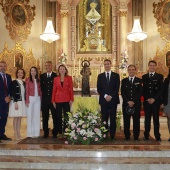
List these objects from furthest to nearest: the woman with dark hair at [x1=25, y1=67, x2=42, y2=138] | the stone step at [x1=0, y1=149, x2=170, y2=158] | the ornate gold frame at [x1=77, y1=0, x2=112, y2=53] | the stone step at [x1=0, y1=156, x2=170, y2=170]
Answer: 1. the ornate gold frame at [x1=77, y1=0, x2=112, y2=53]
2. the woman with dark hair at [x1=25, y1=67, x2=42, y2=138]
3. the stone step at [x1=0, y1=149, x2=170, y2=158]
4. the stone step at [x1=0, y1=156, x2=170, y2=170]

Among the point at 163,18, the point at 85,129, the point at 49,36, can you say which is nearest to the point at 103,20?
the point at 163,18

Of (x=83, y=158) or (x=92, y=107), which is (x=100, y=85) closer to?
(x=92, y=107)

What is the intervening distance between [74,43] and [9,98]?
6.67 metres

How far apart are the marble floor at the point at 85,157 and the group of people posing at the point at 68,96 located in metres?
0.75

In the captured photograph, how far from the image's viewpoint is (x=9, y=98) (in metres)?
6.53

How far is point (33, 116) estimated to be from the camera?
665 cm

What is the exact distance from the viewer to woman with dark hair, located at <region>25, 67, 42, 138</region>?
654 centimetres

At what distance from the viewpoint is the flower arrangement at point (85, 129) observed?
19.4 feet

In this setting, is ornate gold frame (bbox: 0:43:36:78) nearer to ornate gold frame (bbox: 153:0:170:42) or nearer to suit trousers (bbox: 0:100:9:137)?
ornate gold frame (bbox: 153:0:170:42)

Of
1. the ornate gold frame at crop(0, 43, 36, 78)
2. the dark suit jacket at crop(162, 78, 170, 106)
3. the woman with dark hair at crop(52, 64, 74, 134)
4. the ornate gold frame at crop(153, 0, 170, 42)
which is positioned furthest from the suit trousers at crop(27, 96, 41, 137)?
the ornate gold frame at crop(153, 0, 170, 42)

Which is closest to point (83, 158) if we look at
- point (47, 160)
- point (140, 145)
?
point (47, 160)

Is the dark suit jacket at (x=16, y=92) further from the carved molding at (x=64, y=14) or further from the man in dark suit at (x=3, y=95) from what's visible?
the carved molding at (x=64, y=14)

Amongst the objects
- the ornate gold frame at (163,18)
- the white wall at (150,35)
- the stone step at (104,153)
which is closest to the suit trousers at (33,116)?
the stone step at (104,153)

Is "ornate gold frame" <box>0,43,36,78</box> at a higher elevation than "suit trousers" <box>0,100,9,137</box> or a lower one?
higher
